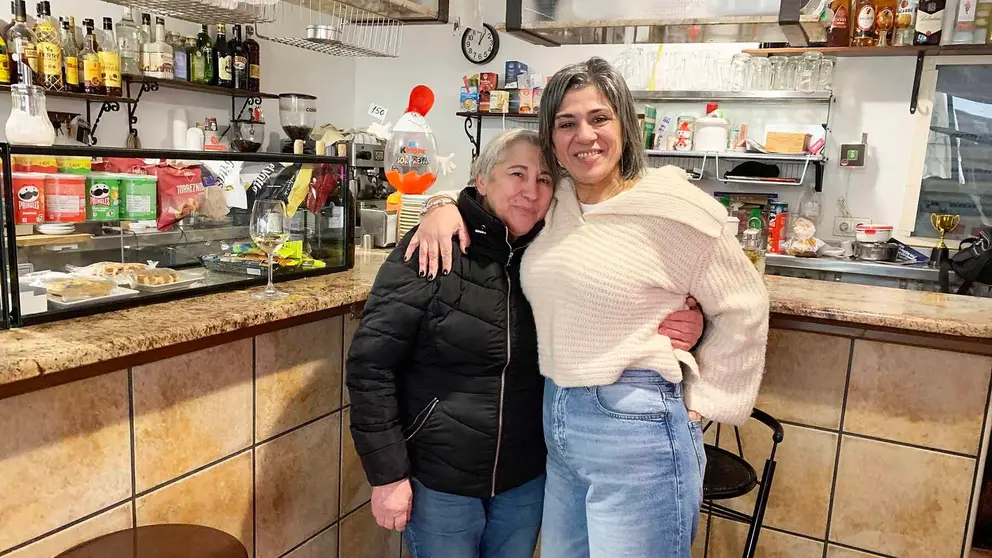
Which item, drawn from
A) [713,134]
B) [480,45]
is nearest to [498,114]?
[480,45]

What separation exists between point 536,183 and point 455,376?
0.42 metres

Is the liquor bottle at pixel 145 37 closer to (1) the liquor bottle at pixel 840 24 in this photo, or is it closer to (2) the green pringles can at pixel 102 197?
(2) the green pringles can at pixel 102 197

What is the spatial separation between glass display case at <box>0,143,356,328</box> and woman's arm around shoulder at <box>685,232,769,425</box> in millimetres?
933

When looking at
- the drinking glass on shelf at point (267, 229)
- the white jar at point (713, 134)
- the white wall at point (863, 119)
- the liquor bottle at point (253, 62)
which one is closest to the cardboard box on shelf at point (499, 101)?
the white wall at point (863, 119)

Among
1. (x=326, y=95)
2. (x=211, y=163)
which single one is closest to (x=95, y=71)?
(x=326, y=95)

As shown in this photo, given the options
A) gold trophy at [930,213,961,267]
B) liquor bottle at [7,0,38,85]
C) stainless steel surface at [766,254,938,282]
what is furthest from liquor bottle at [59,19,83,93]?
gold trophy at [930,213,961,267]

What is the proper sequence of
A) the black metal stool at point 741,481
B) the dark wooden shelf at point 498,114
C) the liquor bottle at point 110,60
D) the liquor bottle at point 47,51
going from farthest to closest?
the dark wooden shelf at point 498,114, the liquor bottle at point 110,60, the liquor bottle at point 47,51, the black metal stool at point 741,481

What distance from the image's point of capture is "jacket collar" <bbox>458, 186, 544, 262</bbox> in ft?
4.85

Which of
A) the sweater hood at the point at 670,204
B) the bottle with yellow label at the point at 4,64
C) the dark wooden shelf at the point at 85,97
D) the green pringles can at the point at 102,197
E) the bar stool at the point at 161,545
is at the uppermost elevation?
the bottle with yellow label at the point at 4,64

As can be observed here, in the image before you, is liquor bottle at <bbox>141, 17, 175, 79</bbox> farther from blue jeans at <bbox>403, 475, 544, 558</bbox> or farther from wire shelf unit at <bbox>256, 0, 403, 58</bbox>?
blue jeans at <bbox>403, 475, 544, 558</bbox>

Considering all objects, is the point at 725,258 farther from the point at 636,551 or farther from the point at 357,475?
the point at 357,475

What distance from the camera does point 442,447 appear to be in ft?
4.84

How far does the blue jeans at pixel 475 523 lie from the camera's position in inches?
59.9

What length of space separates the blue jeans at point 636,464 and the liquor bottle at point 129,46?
11.2 ft
